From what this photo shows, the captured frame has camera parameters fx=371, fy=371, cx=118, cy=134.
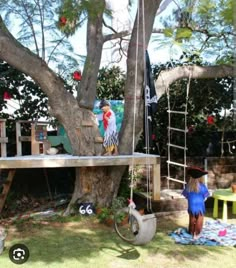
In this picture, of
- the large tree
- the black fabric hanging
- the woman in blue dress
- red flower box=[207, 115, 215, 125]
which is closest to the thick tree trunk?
the large tree

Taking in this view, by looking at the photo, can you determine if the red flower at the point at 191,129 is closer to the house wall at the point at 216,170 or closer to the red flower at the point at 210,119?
the red flower at the point at 210,119

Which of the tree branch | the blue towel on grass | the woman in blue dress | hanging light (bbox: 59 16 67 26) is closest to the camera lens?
the blue towel on grass

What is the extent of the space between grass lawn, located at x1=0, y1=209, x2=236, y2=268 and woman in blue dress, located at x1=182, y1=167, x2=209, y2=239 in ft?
1.35

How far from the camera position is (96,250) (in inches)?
197

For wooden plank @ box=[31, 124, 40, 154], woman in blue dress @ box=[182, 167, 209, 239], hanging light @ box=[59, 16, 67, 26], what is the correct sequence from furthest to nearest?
1. wooden plank @ box=[31, 124, 40, 154]
2. hanging light @ box=[59, 16, 67, 26]
3. woman in blue dress @ box=[182, 167, 209, 239]

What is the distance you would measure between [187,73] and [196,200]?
2726mm

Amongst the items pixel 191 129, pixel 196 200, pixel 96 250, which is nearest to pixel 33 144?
pixel 96 250

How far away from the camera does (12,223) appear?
20.8 ft

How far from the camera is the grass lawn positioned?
451cm

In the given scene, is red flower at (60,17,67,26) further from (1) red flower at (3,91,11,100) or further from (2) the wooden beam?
(2) the wooden beam

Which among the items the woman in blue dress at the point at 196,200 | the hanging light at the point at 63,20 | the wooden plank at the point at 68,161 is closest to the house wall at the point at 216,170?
the wooden plank at the point at 68,161

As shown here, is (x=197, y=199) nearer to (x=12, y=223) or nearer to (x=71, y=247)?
(x=71, y=247)

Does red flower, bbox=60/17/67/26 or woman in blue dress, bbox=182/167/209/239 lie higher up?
red flower, bbox=60/17/67/26

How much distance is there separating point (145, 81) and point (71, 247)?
2.84m
